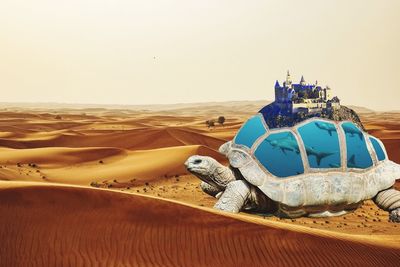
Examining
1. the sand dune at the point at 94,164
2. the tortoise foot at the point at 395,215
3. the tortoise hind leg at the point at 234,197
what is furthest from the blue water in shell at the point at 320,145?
the sand dune at the point at 94,164

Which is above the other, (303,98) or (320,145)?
(303,98)

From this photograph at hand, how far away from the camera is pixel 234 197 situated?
682 centimetres

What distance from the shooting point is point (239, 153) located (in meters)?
7.20

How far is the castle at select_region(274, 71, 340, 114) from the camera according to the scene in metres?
7.39

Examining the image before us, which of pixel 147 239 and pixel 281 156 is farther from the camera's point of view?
pixel 281 156

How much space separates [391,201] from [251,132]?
8.18ft

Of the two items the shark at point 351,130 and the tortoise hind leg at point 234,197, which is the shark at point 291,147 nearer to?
the shark at point 351,130

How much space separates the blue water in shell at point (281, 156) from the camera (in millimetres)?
6836

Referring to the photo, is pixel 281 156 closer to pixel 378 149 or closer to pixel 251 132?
pixel 251 132

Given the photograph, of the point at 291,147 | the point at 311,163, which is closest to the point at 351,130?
the point at 311,163

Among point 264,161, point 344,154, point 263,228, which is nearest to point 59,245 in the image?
point 263,228

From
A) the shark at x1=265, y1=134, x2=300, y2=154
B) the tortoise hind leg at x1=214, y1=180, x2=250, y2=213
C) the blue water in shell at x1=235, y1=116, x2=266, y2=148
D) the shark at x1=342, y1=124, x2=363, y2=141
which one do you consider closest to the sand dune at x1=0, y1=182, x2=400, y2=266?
the tortoise hind leg at x1=214, y1=180, x2=250, y2=213

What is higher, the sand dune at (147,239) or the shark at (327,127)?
the shark at (327,127)

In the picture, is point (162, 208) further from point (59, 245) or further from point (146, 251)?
point (59, 245)
